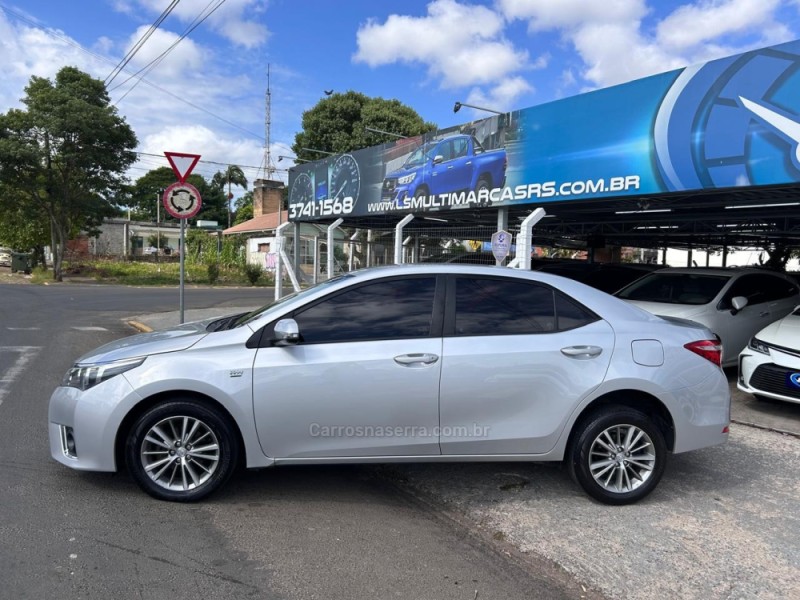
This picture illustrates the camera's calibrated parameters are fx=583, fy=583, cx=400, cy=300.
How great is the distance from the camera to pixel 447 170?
37.5 feet

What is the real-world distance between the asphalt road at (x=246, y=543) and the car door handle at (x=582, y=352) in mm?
1339

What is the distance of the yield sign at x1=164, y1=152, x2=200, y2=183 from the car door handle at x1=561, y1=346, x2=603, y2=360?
7233mm

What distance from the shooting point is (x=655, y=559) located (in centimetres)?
335

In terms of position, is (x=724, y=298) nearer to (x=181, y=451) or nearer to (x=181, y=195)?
(x=181, y=451)

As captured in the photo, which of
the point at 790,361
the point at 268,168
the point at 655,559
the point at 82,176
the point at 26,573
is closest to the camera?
the point at 26,573

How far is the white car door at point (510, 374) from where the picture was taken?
12.7 feet

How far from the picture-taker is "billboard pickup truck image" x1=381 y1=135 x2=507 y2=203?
10453mm

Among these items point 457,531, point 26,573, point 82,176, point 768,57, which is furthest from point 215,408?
point 82,176

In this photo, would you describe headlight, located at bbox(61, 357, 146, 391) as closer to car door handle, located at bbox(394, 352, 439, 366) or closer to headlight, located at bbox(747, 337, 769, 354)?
car door handle, located at bbox(394, 352, 439, 366)

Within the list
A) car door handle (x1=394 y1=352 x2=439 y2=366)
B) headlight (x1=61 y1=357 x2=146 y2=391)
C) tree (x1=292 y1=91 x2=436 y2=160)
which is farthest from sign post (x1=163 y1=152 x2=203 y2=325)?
tree (x1=292 y1=91 x2=436 y2=160)

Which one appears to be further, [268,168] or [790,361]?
[268,168]

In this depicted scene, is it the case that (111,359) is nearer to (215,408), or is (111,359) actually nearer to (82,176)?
(215,408)

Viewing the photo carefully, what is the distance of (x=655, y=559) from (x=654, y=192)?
5.93m

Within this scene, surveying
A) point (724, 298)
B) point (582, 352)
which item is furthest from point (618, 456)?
point (724, 298)
